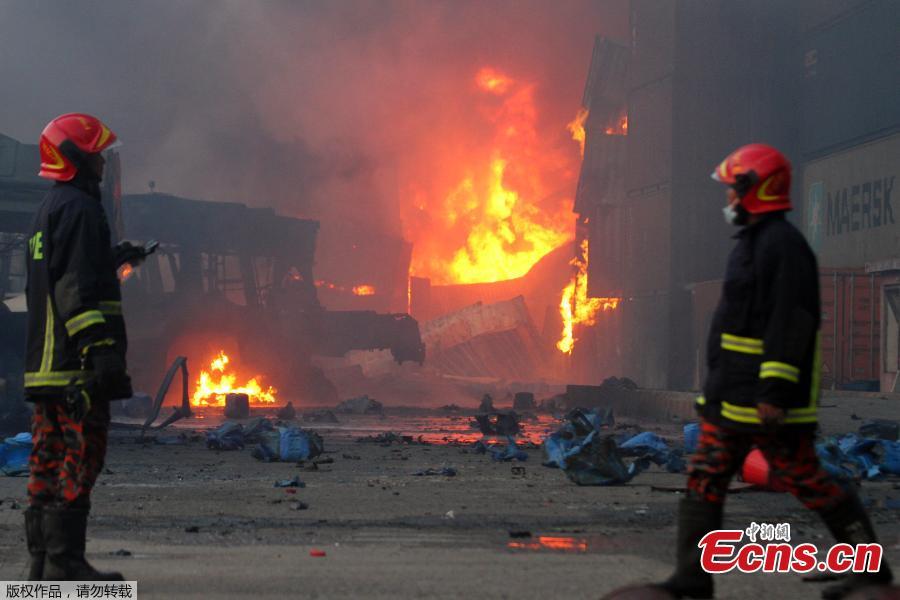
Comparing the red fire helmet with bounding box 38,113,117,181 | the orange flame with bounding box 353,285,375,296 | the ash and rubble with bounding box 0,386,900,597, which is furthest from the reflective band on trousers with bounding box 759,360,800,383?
the orange flame with bounding box 353,285,375,296

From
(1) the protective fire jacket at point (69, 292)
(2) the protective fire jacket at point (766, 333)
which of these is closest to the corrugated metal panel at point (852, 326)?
(2) the protective fire jacket at point (766, 333)

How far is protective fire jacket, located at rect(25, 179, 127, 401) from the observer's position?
4.48 m

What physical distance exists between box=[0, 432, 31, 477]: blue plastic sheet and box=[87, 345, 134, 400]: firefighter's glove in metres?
6.28

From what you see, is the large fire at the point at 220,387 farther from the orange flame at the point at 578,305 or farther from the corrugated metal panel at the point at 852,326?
the orange flame at the point at 578,305

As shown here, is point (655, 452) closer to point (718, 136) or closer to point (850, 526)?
point (850, 526)

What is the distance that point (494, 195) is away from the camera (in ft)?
224

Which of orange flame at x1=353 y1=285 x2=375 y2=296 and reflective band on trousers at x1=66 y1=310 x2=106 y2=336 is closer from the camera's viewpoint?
reflective band on trousers at x1=66 y1=310 x2=106 y2=336

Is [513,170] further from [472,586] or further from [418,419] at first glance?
[472,586]

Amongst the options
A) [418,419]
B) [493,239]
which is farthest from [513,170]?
[418,419]

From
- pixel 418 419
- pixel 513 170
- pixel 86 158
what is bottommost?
pixel 418 419

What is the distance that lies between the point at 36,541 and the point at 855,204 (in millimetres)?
32680

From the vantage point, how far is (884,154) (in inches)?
1308

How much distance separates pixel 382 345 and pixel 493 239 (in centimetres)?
3620

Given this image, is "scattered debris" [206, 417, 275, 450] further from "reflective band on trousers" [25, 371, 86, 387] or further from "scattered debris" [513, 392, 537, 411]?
"scattered debris" [513, 392, 537, 411]
